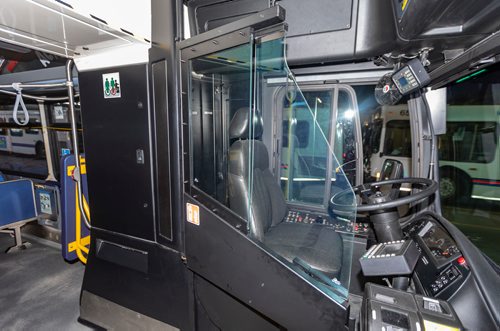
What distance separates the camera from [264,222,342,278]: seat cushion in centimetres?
152

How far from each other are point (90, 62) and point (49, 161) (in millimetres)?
3058

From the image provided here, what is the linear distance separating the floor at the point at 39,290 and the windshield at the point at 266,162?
1.84 metres

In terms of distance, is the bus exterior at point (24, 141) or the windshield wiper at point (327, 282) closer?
the windshield wiper at point (327, 282)

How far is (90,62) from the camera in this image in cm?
161

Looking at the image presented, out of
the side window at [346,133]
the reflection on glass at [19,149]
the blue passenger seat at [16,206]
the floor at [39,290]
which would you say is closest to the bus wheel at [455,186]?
the side window at [346,133]

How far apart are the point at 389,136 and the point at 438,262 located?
4246 mm

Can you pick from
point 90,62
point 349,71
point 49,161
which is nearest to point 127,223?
point 90,62

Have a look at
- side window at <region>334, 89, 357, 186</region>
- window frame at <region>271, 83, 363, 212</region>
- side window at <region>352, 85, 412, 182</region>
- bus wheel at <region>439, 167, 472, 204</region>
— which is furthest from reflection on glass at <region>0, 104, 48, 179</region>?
bus wheel at <region>439, 167, 472, 204</region>

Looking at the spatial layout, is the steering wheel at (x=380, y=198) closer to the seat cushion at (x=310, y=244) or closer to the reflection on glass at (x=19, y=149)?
the seat cushion at (x=310, y=244)

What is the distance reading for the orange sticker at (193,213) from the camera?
4.46ft

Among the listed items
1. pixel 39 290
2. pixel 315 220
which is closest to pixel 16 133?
pixel 39 290

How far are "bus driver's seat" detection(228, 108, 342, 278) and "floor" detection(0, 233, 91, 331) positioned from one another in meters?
1.83

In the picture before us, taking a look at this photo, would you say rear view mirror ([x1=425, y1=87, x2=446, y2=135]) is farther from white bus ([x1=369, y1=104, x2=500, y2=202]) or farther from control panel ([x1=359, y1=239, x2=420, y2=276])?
white bus ([x1=369, y1=104, x2=500, y2=202])

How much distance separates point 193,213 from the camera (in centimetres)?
138
